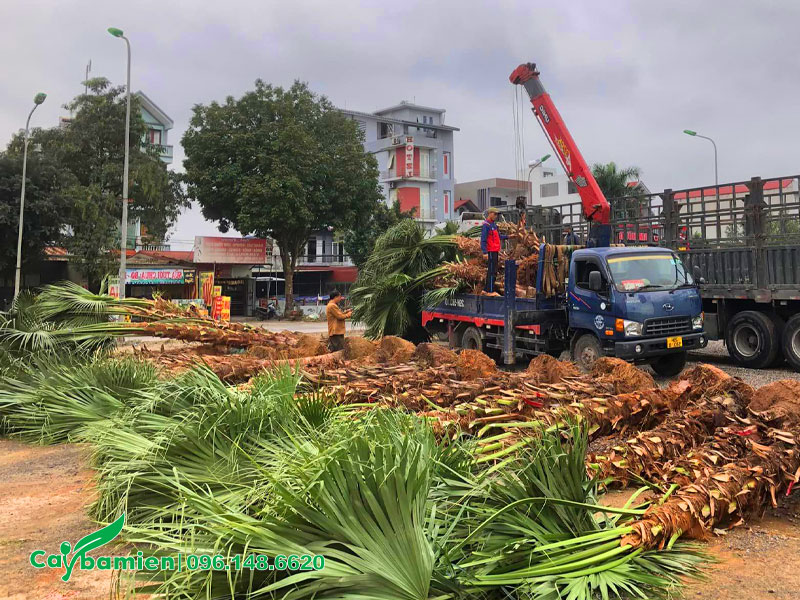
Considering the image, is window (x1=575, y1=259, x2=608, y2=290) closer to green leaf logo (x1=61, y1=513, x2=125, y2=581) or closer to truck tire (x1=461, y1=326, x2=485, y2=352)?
truck tire (x1=461, y1=326, x2=485, y2=352)

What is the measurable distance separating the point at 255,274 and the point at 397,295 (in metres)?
29.4

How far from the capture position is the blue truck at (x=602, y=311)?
10672 mm

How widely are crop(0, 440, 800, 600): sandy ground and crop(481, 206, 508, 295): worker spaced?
863cm

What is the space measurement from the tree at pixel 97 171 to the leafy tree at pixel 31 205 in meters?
0.57

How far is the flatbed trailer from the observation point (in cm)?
1176

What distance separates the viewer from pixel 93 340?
954 cm

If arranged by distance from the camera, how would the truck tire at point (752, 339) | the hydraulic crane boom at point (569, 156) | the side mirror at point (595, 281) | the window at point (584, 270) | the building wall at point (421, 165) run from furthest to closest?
the building wall at point (421, 165) → the hydraulic crane boom at point (569, 156) → the truck tire at point (752, 339) → the window at point (584, 270) → the side mirror at point (595, 281)

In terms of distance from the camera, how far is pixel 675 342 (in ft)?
35.6

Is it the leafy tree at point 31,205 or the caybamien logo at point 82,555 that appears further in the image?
the leafy tree at point 31,205

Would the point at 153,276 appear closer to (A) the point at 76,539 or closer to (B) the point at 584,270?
(B) the point at 584,270

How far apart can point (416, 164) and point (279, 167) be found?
89.4 feet

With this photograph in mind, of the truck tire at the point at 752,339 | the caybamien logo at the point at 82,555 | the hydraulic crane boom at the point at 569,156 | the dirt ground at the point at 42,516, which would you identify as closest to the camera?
the dirt ground at the point at 42,516

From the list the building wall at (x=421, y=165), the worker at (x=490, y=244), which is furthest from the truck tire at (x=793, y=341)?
the building wall at (x=421, y=165)

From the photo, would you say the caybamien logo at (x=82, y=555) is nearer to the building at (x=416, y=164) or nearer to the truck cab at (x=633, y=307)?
the truck cab at (x=633, y=307)
